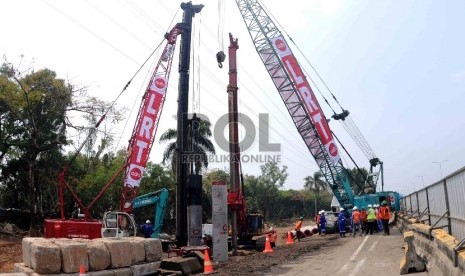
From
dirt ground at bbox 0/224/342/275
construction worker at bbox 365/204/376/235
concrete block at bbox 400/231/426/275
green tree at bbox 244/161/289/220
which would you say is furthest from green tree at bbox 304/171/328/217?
concrete block at bbox 400/231/426/275

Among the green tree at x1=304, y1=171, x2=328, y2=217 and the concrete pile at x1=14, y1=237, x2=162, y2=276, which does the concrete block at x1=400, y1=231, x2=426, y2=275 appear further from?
the green tree at x1=304, y1=171, x2=328, y2=217

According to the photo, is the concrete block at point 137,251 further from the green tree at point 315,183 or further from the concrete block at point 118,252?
the green tree at point 315,183

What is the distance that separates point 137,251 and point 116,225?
4.70 metres

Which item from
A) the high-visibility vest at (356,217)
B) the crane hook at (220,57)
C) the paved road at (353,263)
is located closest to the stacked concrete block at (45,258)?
the paved road at (353,263)

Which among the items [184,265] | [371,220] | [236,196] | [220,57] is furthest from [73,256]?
[371,220]

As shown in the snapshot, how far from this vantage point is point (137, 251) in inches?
547

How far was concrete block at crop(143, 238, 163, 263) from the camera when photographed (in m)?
14.5

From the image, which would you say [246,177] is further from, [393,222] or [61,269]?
[61,269]

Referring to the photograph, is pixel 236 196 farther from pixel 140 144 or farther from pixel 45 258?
pixel 45 258

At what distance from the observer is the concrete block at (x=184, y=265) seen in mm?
14930

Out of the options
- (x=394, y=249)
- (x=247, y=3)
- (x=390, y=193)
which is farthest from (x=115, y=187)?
(x=394, y=249)

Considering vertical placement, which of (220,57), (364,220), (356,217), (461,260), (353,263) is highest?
(220,57)

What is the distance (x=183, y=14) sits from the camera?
2484 cm

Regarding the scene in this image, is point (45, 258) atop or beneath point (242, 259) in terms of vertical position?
atop
